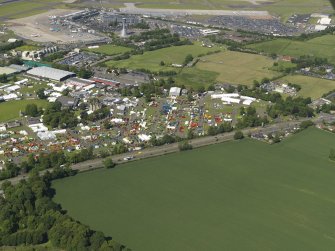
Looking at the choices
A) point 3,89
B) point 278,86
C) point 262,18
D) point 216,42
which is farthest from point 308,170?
point 262,18

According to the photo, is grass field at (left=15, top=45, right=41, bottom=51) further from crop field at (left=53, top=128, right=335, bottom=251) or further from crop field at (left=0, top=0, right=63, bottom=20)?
crop field at (left=53, top=128, right=335, bottom=251)

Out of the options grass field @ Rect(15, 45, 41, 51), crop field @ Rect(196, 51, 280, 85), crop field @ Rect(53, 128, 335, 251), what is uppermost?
crop field @ Rect(53, 128, 335, 251)

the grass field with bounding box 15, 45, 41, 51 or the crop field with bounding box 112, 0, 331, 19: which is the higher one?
the grass field with bounding box 15, 45, 41, 51

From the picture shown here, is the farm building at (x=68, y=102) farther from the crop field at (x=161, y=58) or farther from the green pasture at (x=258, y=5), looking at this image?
the green pasture at (x=258, y=5)

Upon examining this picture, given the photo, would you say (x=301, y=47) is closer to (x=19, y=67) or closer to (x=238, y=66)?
(x=238, y=66)

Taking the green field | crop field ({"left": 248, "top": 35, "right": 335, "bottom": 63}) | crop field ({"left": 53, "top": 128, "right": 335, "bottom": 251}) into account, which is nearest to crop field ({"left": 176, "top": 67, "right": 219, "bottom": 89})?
the green field

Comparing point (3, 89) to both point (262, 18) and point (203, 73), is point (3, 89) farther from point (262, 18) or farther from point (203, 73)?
point (262, 18)
